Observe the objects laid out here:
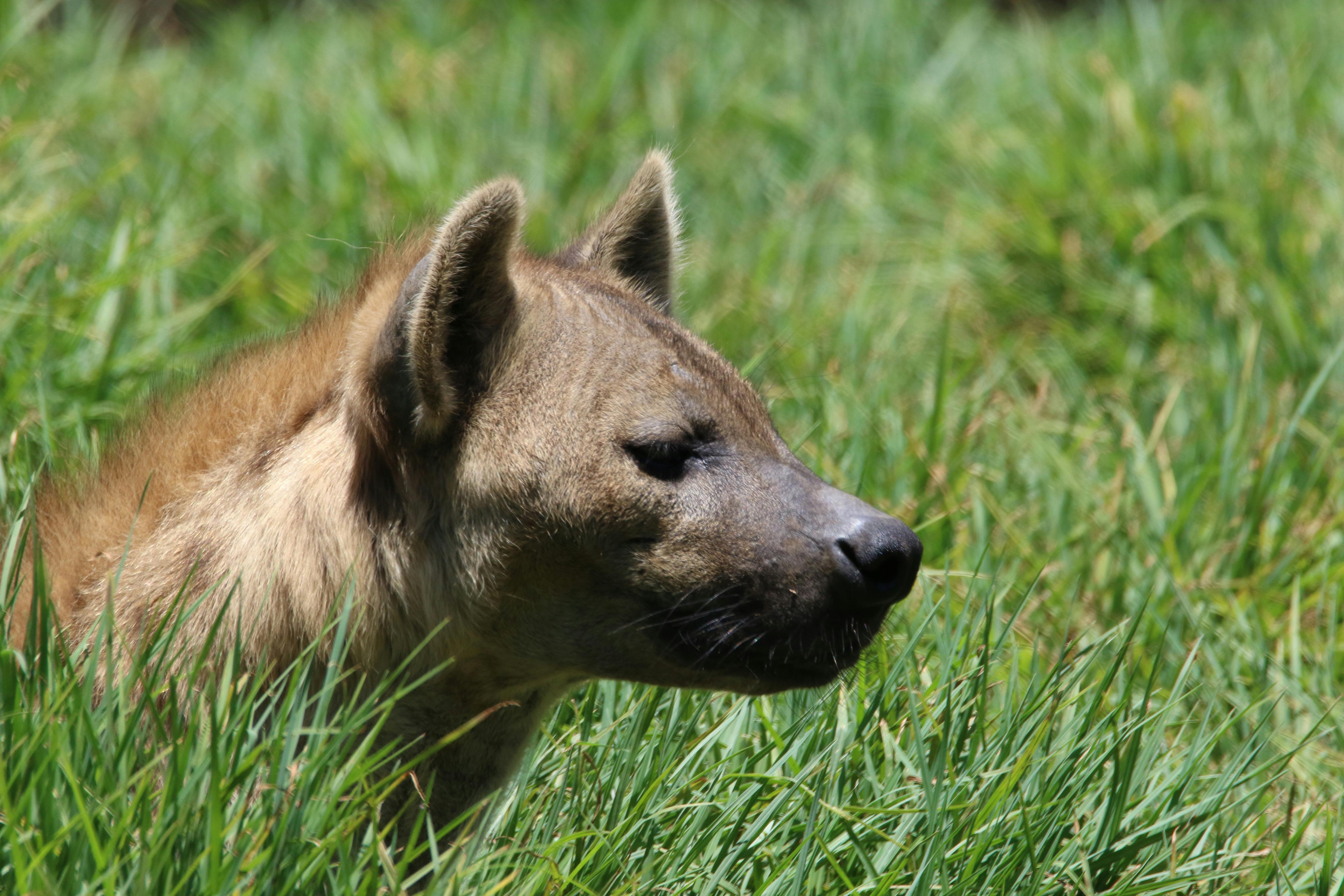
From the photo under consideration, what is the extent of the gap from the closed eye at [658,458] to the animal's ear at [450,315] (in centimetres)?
34

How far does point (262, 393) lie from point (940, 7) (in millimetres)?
6778

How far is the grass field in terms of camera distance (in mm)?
2857

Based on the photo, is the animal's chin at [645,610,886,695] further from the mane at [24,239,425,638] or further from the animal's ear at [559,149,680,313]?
the animal's ear at [559,149,680,313]

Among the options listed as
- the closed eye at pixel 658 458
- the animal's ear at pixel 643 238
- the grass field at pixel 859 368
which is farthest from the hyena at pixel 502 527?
the animal's ear at pixel 643 238

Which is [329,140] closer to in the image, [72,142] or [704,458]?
[72,142]

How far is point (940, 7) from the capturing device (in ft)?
29.3

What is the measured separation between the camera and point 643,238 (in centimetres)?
377

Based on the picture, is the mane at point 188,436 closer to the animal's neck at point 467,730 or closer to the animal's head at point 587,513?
the animal's head at point 587,513

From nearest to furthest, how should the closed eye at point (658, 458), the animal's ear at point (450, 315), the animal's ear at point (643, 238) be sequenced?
the animal's ear at point (450, 315)
the closed eye at point (658, 458)
the animal's ear at point (643, 238)

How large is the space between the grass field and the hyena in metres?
0.21

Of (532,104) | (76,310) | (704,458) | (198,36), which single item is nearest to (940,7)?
(532,104)

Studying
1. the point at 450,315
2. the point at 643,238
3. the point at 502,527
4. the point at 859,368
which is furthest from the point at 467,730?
the point at 859,368

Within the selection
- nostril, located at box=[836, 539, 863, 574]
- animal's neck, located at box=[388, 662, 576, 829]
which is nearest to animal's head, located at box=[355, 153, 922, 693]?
nostril, located at box=[836, 539, 863, 574]

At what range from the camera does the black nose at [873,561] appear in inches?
112
